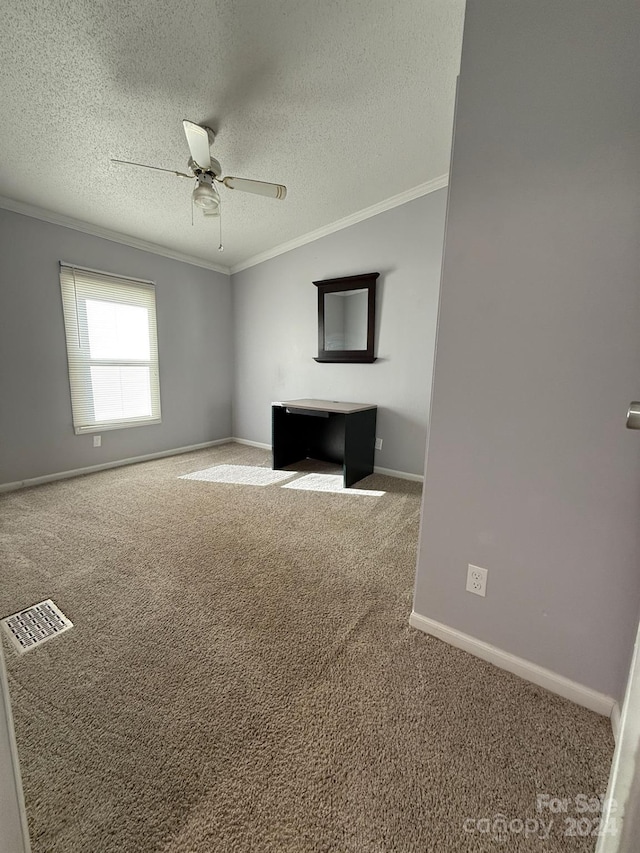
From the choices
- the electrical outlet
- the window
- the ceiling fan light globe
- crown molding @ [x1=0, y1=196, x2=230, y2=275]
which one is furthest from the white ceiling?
the electrical outlet

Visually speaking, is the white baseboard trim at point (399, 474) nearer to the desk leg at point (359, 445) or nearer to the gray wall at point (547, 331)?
the desk leg at point (359, 445)

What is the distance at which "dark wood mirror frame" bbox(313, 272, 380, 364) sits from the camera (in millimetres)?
3222

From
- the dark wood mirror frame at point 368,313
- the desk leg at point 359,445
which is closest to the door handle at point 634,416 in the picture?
the desk leg at point 359,445

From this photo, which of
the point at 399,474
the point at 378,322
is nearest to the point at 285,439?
the point at 399,474

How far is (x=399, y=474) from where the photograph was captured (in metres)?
3.32

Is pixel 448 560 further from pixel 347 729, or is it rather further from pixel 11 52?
pixel 11 52

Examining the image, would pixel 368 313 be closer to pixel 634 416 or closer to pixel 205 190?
pixel 205 190

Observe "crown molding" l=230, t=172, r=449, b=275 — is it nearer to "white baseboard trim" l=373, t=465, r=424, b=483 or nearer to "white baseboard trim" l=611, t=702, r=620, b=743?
"white baseboard trim" l=373, t=465, r=424, b=483

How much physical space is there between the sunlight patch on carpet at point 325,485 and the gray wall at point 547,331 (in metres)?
1.67

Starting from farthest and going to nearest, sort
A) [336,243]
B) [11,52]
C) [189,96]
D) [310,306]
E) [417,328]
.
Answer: [310,306] < [336,243] < [417,328] < [189,96] < [11,52]

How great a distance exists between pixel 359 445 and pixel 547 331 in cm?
222

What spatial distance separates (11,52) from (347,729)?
3.13 meters

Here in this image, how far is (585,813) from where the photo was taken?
0.82 metres

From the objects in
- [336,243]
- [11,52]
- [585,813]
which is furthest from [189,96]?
[585,813]
